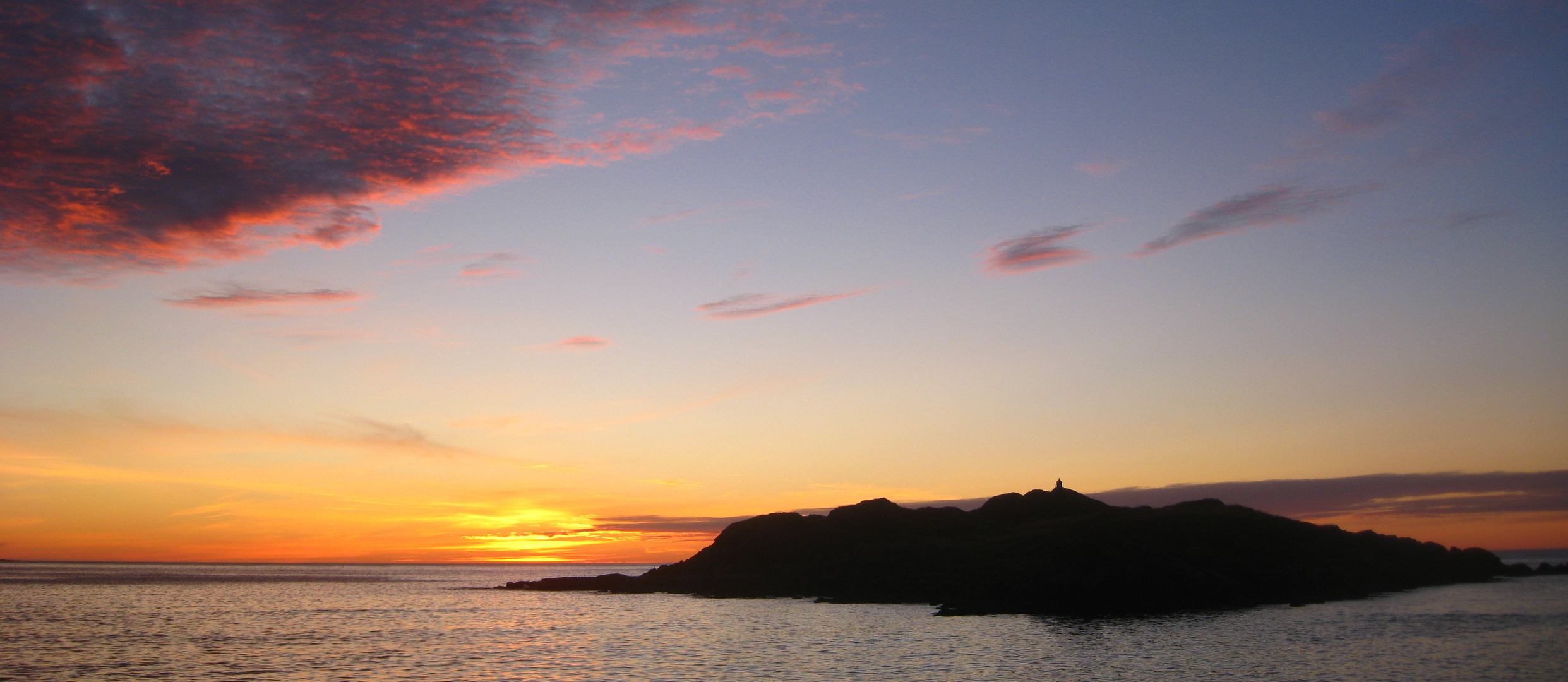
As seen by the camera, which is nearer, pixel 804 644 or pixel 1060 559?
pixel 804 644

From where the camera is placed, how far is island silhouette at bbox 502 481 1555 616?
313 ft

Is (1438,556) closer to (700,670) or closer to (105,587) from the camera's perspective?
(700,670)

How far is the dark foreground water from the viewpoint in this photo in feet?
182

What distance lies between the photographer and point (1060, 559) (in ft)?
331

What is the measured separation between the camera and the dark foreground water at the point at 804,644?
2185 inches

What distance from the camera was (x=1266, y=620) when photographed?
78562 millimetres

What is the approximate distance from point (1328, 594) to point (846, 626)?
59973mm

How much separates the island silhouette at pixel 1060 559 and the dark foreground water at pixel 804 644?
774 centimetres

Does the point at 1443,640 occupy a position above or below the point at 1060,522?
below

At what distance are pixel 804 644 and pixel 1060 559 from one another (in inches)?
1708

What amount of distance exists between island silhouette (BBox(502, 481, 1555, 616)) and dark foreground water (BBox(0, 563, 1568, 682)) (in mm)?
7739

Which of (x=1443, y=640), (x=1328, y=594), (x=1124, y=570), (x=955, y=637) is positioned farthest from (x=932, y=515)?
(x=1443, y=640)

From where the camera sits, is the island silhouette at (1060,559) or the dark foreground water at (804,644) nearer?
the dark foreground water at (804,644)

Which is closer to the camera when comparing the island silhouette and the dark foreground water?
the dark foreground water
